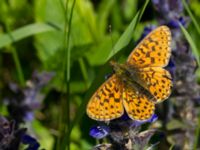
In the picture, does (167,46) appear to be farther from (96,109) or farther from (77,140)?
(77,140)

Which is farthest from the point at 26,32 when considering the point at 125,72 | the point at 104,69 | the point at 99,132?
the point at 99,132

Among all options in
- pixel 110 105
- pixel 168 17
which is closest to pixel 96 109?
pixel 110 105

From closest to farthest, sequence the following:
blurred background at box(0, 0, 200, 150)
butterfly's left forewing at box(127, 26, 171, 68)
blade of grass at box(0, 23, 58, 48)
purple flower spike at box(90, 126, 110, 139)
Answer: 1. purple flower spike at box(90, 126, 110, 139)
2. butterfly's left forewing at box(127, 26, 171, 68)
3. blurred background at box(0, 0, 200, 150)
4. blade of grass at box(0, 23, 58, 48)

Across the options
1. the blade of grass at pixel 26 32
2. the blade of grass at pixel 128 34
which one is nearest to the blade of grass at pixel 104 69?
the blade of grass at pixel 128 34

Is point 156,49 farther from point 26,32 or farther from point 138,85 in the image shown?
point 26,32

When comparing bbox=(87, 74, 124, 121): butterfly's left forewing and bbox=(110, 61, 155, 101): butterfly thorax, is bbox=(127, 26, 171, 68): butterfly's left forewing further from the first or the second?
bbox=(87, 74, 124, 121): butterfly's left forewing

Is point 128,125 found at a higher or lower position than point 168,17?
lower

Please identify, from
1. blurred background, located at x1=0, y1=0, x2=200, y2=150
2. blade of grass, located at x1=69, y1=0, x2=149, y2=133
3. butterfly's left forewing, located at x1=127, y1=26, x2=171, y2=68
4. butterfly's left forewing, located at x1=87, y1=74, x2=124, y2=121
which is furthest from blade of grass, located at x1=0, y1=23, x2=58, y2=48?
butterfly's left forewing, located at x1=87, y1=74, x2=124, y2=121

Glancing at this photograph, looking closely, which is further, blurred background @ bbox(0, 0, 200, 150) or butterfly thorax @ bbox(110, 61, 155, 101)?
blurred background @ bbox(0, 0, 200, 150)
